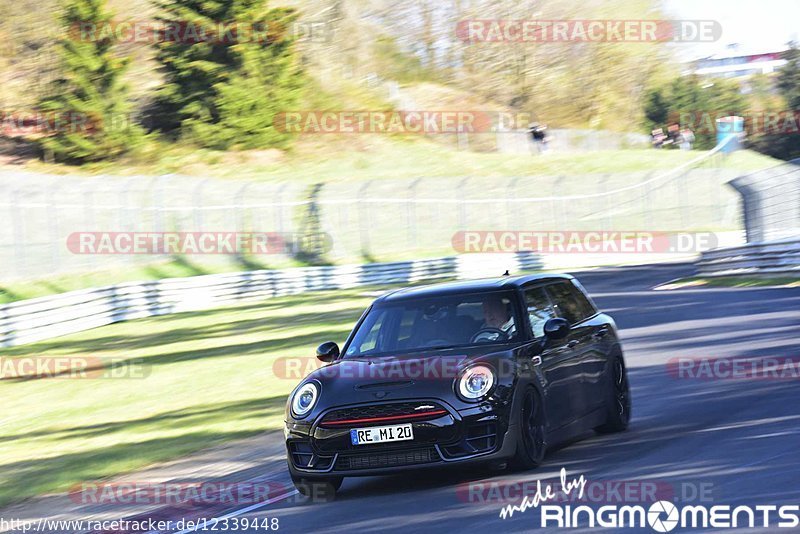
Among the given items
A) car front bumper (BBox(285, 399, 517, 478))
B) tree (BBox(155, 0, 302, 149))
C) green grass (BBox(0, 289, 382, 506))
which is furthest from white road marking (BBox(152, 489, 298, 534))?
tree (BBox(155, 0, 302, 149))

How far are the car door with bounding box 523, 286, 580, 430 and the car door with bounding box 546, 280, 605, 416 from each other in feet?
0.39

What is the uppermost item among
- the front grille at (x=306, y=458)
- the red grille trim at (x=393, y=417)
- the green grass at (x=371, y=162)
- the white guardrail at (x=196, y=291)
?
the green grass at (x=371, y=162)

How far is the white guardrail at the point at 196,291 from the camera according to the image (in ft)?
82.3

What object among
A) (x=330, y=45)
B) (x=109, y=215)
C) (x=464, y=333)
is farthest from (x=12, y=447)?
(x=330, y=45)

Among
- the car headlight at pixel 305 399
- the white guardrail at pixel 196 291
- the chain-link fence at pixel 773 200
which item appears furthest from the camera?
the chain-link fence at pixel 773 200

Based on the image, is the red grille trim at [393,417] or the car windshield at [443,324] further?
the car windshield at [443,324]

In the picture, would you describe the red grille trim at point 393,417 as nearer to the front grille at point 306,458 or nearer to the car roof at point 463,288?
the front grille at point 306,458

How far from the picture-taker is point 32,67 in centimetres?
5650

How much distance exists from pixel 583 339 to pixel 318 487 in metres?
2.57

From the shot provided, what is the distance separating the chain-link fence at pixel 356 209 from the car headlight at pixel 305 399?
2328 centimetres

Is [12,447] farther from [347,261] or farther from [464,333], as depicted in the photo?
[347,261]

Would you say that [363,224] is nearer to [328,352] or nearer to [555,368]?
[328,352]

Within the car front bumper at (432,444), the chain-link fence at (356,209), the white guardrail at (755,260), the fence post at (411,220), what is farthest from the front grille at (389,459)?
the fence post at (411,220)

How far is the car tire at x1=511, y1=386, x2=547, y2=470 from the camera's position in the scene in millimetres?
8328
